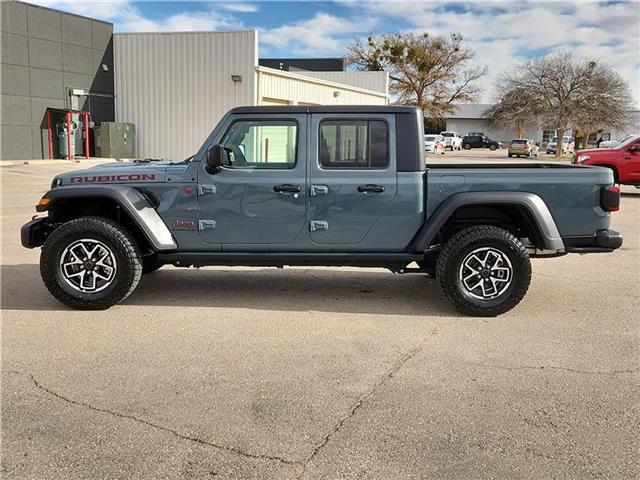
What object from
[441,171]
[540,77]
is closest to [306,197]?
[441,171]

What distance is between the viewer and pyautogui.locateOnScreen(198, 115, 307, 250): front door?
18.0 ft

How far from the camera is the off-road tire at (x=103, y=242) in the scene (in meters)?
5.43

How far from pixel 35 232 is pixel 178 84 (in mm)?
20263

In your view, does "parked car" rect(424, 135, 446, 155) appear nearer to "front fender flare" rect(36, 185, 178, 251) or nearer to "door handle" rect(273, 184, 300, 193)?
"door handle" rect(273, 184, 300, 193)

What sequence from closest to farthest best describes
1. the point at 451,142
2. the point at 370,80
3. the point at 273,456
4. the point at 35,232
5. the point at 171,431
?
1. the point at 273,456
2. the point at 171,431
3. the point at 35,232
4. the point at 370,80
5. the point at 451,142

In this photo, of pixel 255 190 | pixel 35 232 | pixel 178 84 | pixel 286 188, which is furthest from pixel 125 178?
pixel 178 84

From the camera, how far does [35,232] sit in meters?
5.71

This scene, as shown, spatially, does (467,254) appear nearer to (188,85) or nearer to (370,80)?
(188,85)

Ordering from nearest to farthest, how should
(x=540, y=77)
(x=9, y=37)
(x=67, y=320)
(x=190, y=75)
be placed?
(x=67, y=320) → (x=9, y=37) → (x=190, y=75) → (x=540, y=77)

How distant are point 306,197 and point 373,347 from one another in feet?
5.10

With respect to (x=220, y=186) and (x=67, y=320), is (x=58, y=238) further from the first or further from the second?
(x=220, y=186)

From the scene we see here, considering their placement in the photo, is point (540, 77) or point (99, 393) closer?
point (99, 393)

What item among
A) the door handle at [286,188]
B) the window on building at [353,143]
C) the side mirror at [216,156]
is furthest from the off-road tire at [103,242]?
the window on building at [353,143]

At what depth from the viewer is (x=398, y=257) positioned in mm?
5602
